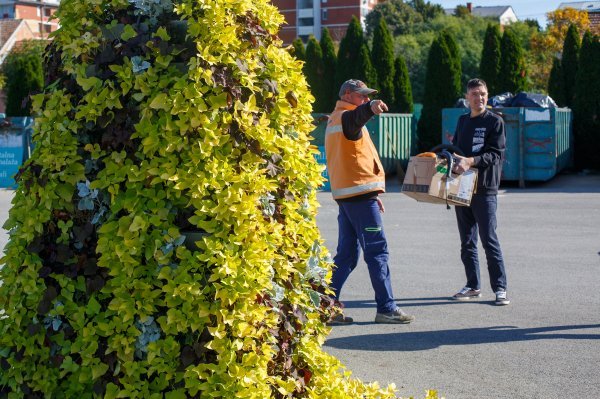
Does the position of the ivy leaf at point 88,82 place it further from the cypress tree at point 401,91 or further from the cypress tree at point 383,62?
the cypress tree at point 401,91

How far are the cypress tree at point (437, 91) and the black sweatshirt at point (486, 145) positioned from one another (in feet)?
51.4

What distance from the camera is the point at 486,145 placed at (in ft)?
26.3

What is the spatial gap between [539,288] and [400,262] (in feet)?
6.38

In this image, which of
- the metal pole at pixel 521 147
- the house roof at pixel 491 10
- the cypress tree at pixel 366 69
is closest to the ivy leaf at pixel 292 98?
the metal pole at pixel 521 147

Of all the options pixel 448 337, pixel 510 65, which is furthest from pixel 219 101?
pixel 510 65

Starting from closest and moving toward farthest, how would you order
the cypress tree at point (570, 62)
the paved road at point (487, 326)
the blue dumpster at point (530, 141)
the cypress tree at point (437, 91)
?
the paved road at point (487, 326) < the blue dumpster at point (530, 141) < the cypress tree at point (437, 91) < the cypress tree at point (570, 62)

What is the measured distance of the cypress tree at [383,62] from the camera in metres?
26.0

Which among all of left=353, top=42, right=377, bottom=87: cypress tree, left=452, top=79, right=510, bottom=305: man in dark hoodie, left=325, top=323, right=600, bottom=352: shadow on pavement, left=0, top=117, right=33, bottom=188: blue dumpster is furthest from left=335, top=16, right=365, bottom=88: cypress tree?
left=325, top=323, right=600, bottom=352: shadow on pavement

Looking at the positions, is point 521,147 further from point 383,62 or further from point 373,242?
point 373,242

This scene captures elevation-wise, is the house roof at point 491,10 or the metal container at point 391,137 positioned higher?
the house roof at point 491,10

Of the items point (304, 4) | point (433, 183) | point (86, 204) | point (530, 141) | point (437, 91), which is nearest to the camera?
point (86, 204)

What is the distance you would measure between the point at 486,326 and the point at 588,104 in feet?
55.5

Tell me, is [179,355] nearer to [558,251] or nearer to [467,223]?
[467,223]

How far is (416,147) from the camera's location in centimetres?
2414
